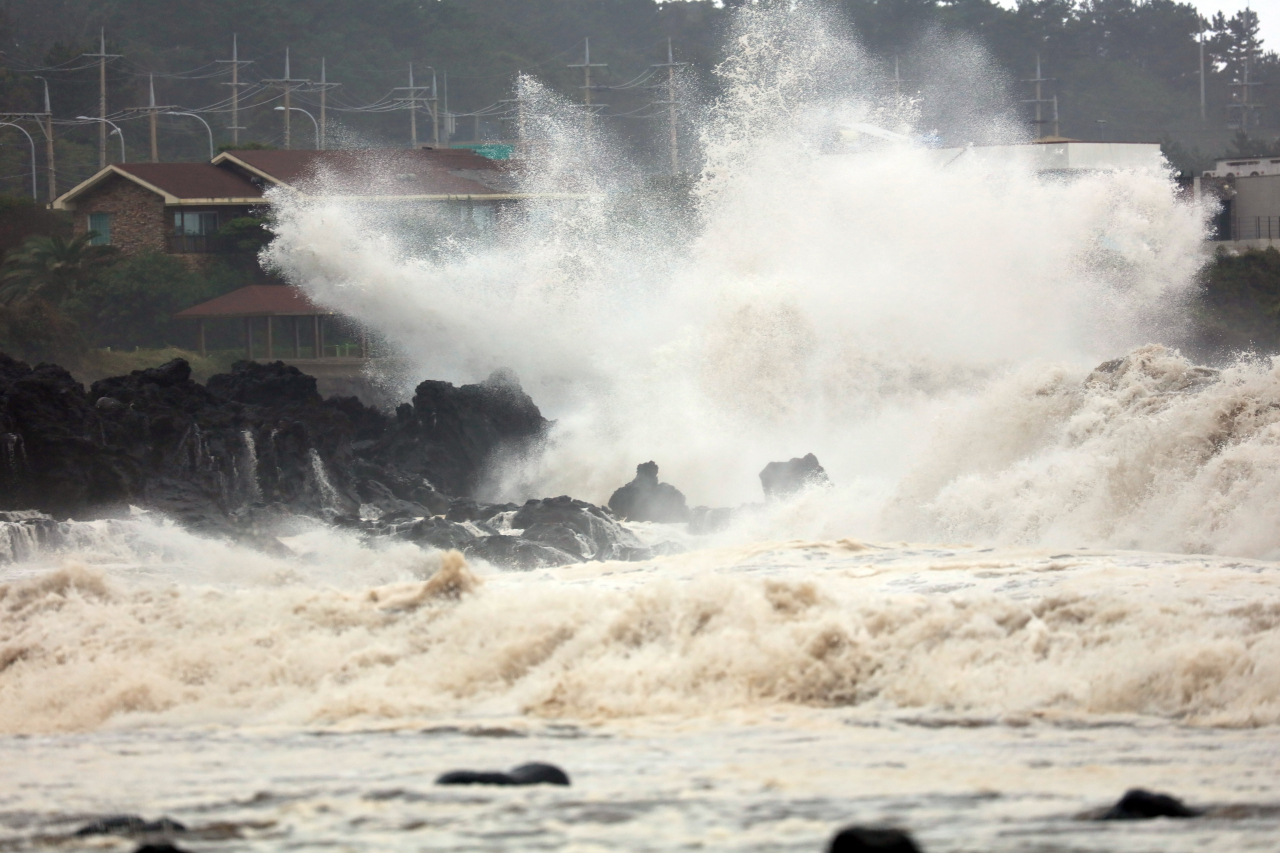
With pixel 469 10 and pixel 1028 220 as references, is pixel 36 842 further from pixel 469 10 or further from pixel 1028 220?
pixel 469 10

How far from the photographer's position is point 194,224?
44344mm

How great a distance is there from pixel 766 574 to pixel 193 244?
1261 inches

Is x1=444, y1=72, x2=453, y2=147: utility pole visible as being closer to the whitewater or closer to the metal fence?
the metal fence

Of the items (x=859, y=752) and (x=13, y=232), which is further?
(x=13, y=232)

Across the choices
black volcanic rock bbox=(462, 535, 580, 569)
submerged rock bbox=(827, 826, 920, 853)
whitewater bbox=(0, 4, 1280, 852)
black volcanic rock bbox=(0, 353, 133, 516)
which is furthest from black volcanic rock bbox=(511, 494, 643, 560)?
submerged rock bbox=(827, 826, 920, 853)

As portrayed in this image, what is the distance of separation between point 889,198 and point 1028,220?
9.28ft

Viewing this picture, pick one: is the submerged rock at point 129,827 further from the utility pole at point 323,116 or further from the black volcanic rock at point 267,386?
the utility pole at point 323,116

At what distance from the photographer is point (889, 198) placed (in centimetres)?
3141

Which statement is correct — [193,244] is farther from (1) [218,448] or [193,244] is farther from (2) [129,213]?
(1) [218,448]

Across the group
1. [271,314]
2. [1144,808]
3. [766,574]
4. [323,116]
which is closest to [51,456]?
[766,574]

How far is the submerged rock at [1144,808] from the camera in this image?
7051mm

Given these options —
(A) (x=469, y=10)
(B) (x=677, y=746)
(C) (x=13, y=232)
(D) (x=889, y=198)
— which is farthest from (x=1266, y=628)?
(A) (x=469, y=10)

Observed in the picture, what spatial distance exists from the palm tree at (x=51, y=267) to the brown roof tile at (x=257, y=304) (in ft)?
8.74

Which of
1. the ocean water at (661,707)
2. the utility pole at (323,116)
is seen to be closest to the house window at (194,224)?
the utility pole at (323,116)
